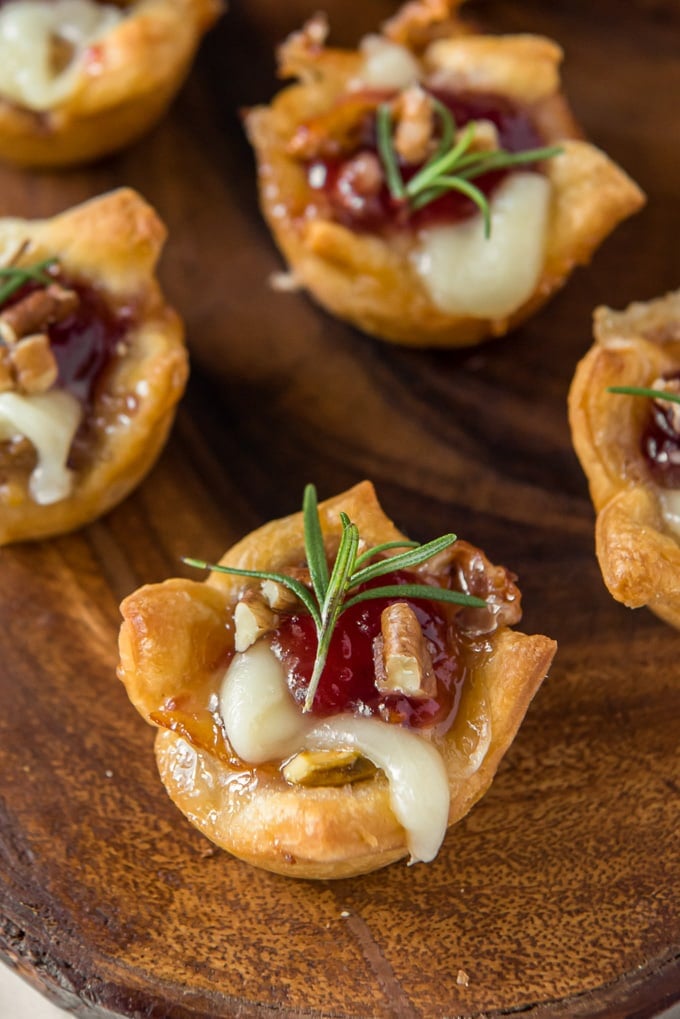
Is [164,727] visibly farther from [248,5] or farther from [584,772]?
[248,5]

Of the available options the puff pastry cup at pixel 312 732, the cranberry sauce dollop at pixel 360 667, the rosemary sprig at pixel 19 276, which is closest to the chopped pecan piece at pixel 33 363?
the rosemary sprig at pixel 19 276

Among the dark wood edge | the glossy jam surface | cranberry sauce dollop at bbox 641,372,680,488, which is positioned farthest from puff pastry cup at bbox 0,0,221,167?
the dark wood edge

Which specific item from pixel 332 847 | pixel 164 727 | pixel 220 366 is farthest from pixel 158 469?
pixel 332 847

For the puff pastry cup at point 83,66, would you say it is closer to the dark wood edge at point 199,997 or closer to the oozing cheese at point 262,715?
the oozing cheese at point 262,715

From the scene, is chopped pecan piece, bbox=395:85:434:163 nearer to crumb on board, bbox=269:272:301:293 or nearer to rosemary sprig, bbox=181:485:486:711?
crumb on board, bbox=269:272:301:293

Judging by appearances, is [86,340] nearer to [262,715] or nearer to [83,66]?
[83,66]

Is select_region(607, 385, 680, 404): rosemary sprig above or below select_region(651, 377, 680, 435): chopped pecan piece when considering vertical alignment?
above
